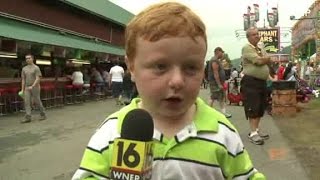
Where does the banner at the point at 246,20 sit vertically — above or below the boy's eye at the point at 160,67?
above

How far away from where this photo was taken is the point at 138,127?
1.60 metres

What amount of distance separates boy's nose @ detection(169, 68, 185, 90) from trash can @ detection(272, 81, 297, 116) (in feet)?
42.8

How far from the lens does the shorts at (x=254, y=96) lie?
9.50 metres

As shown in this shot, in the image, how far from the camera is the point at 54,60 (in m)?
24.7

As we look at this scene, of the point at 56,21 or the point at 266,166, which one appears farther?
the point at 56,21

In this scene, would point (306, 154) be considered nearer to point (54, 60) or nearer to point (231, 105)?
point (231, 105)

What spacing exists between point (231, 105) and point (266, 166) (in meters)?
11.8

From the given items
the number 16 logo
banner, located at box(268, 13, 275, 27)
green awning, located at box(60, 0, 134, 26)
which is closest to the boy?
the number 16 logo

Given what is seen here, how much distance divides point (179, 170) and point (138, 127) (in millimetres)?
466

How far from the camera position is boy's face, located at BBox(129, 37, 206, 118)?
1.92m

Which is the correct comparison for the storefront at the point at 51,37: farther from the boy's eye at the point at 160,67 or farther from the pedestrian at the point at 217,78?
the boy's eye at the point at 160,67

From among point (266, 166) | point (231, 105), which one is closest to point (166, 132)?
point (266, 166)

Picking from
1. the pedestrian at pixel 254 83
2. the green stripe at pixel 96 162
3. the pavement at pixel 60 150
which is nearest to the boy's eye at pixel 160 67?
the green stripe at pixel 96 162

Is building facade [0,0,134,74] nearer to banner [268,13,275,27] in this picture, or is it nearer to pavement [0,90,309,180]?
pavement [0,90,309,180]
